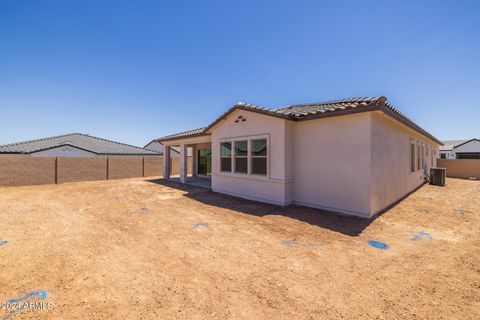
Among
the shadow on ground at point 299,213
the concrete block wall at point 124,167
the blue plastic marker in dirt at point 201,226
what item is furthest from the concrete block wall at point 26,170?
the blue plastic marker in dirt at point 201,226

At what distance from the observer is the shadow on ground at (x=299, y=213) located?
5.68 meters

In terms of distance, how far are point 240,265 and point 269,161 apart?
4.84 metres

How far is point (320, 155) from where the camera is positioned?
7266 mm

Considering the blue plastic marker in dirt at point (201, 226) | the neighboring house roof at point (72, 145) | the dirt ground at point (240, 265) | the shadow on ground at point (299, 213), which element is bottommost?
the dirt ground at point (240, 265)

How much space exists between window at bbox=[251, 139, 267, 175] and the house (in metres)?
0.04

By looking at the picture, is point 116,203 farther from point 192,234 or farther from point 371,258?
point 371,258

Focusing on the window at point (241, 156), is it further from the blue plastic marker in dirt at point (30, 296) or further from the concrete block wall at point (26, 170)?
the concrete block wall at point (26, 170)

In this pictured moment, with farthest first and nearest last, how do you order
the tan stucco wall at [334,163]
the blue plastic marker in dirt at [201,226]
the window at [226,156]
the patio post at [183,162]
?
the patio post at [183,162], the window at [226,156], the tan stucco wall at [334,163], the blue plastic marker in dirt at [201,226]

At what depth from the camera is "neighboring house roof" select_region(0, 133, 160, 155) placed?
1903cm

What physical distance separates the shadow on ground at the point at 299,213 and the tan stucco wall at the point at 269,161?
0.40 metres

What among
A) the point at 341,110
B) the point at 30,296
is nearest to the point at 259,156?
the point at 341,110

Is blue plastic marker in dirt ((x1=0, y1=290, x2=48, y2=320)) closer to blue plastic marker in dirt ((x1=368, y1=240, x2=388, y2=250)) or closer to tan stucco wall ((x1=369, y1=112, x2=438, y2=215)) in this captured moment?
blue plastic marker in dirt ((x1=368, y1=240, x2=388, y2=250))

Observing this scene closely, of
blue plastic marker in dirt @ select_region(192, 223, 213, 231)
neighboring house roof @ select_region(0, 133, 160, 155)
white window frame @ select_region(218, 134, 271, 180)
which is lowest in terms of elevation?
blue plastic marker in dirt @ select_region(192, 223, 213, 231)

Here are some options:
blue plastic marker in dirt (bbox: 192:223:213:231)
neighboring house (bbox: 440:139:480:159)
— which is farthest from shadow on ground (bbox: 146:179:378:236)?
neighboring house (bbox: 440:139:480:159)
